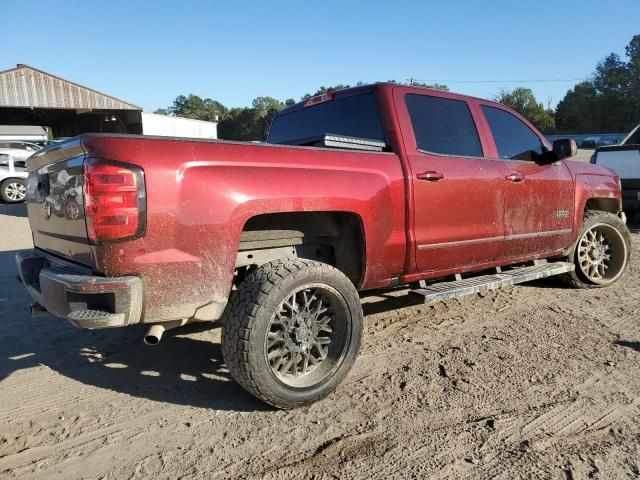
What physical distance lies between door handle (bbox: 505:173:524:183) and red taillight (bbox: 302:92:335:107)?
1.67m

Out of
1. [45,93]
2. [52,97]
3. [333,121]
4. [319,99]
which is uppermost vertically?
[45,93]

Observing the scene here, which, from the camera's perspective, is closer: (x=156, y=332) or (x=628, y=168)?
(x=156, y=332)

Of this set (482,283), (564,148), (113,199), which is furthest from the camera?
(564,148)

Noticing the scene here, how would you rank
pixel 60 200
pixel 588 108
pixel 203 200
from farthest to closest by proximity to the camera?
pixel 588 108 → pixel 60 200 → pixel 203 200

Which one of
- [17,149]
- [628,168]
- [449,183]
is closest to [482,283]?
[449,183]

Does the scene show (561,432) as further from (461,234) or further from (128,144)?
(128,144)

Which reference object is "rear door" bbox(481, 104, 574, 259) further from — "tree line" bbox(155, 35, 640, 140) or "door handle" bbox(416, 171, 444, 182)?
"tree line" bbox(155, 35, 640, 140)

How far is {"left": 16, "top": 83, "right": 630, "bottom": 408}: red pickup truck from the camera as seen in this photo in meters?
2.41

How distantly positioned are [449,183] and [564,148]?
1.55m

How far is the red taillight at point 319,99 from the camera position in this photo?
4.12 metres

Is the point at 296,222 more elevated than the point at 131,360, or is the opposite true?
the point at 296,222

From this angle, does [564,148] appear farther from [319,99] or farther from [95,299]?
[95,299]

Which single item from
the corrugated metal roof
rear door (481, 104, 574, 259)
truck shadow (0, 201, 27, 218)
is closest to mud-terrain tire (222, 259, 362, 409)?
rear door (481, 104, 574, 259)

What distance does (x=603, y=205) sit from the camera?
555 centimetres
